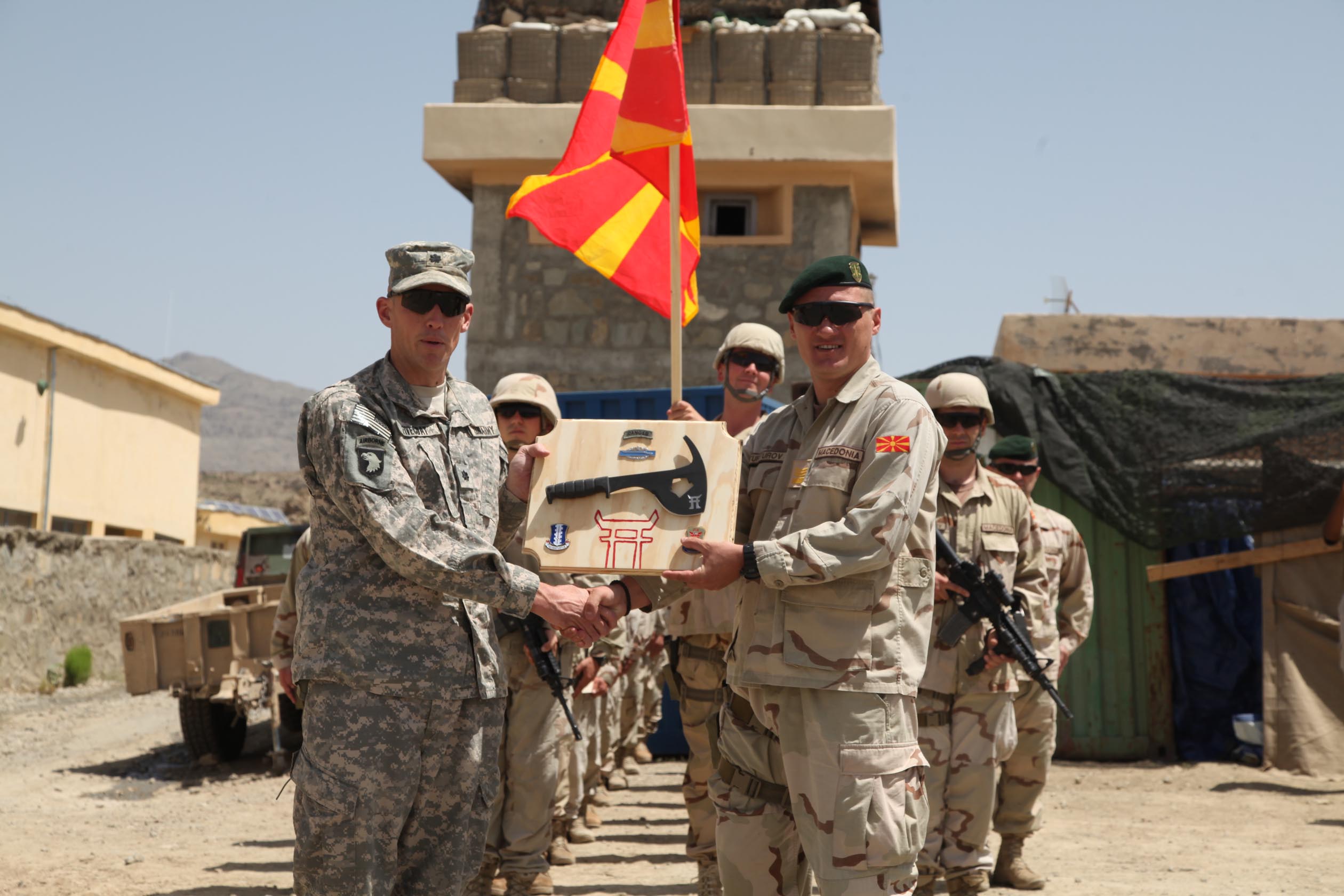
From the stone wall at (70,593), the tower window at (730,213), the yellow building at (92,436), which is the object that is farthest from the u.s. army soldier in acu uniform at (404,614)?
the yellow building at (92,436)

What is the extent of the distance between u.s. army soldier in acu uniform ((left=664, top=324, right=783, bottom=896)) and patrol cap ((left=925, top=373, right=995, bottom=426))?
0.74 metres

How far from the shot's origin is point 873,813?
11.4ft

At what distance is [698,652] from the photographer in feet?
18.1

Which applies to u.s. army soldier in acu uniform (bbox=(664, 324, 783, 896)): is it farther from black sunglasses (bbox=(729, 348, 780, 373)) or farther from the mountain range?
the mountain range

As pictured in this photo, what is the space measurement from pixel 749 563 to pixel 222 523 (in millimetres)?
30954

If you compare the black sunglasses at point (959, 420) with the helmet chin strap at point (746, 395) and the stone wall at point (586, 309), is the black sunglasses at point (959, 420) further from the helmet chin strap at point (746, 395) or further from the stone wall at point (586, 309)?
the stone wall at point (586, 309)

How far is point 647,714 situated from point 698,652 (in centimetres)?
516

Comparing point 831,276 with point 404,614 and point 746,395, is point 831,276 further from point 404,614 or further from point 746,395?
point 746,395

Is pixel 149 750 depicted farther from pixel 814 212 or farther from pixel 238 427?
pixel 238 427

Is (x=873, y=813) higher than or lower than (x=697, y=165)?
lower

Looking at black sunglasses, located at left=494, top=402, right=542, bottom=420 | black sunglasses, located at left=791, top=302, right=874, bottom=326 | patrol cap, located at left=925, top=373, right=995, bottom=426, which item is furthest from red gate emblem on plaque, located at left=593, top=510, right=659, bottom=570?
patrol cap, located at left=925, top=373, right=995, bottom=426

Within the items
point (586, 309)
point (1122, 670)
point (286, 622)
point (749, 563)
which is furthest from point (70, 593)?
point (749, 563)

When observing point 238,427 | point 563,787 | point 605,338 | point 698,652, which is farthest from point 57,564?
point 238,427

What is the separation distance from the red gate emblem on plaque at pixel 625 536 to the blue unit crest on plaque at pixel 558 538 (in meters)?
0.09
